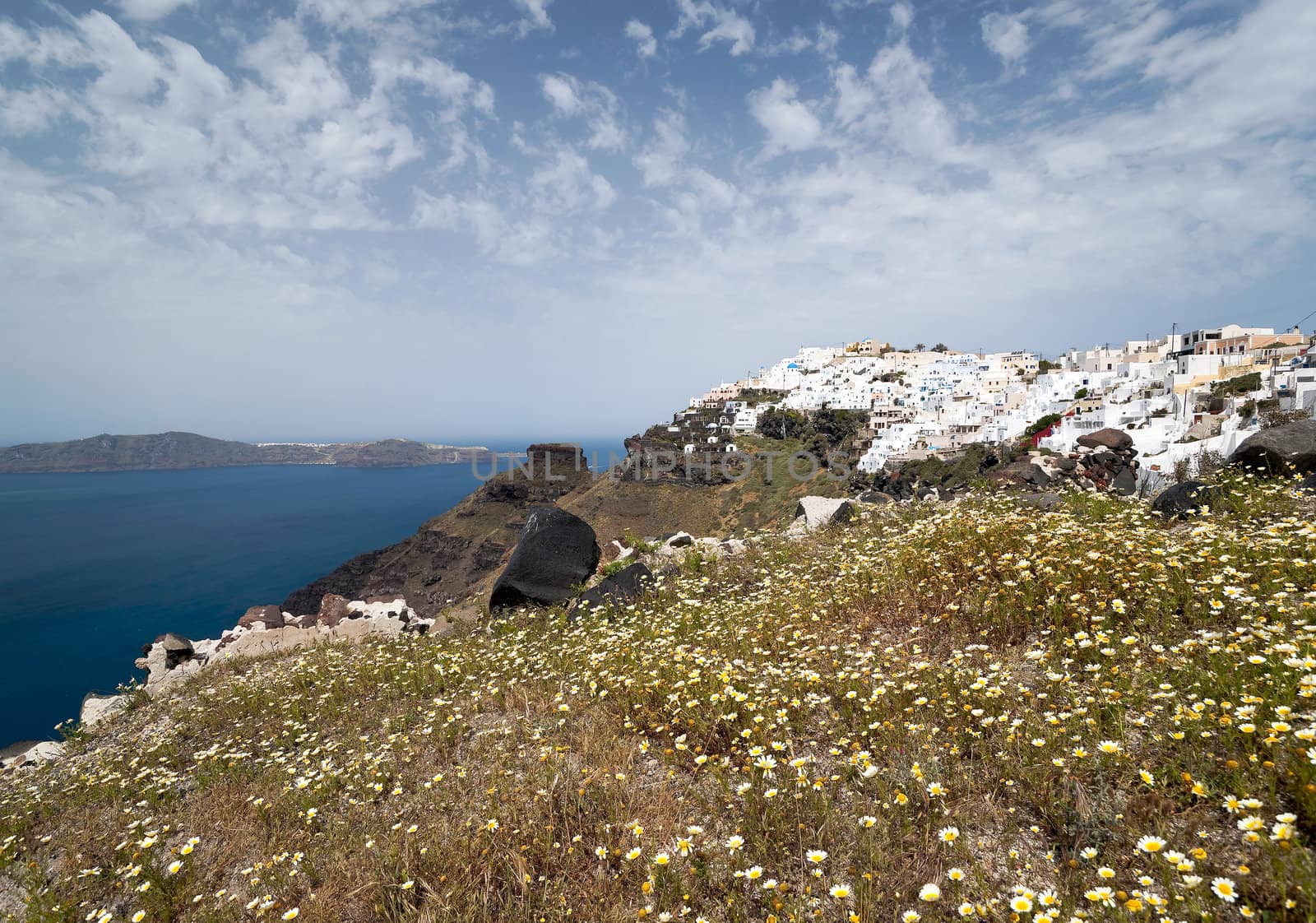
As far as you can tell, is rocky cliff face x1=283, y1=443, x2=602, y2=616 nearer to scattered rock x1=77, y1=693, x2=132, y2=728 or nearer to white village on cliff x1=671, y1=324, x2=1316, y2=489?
white village on cliff x1=671, y1=324, x2=1316, y2=489

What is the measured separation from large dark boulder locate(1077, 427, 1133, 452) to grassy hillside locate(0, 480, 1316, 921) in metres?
Answer: 13.8

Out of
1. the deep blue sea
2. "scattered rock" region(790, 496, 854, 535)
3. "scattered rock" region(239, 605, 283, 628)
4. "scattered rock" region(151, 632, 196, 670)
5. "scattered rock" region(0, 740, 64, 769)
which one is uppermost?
"scattered rock" region(790, 496, 854, 535)

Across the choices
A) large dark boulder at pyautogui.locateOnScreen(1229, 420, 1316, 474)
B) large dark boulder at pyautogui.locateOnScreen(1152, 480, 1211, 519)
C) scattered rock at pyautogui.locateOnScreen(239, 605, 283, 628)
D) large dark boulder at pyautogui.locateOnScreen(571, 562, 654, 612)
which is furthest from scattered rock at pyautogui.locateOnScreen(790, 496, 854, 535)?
scattered rock at pyautogui.locateOnScreen(239, 605, 283, 628)

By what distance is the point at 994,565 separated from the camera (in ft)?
20.0

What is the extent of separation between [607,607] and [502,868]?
5.57 metres

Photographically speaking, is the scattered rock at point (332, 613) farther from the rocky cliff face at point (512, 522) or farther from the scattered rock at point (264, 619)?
the rocky cliff face at point (512, 522)

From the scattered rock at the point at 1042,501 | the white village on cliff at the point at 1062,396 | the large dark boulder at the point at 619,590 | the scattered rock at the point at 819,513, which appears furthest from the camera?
the white village on cliff at the point at 1062,396

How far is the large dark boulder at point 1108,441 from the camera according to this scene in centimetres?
1873

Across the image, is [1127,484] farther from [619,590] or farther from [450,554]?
[450,554]

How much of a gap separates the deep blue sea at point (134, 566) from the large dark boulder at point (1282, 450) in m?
66.2

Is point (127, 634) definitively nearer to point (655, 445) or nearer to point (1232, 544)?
point (655, 445)

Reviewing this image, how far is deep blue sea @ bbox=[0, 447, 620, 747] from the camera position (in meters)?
57.1

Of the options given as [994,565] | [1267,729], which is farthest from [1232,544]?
[1267,729]

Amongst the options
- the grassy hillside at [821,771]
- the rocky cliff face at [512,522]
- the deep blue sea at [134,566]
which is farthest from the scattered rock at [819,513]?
the deep blue sea at [134,566]
